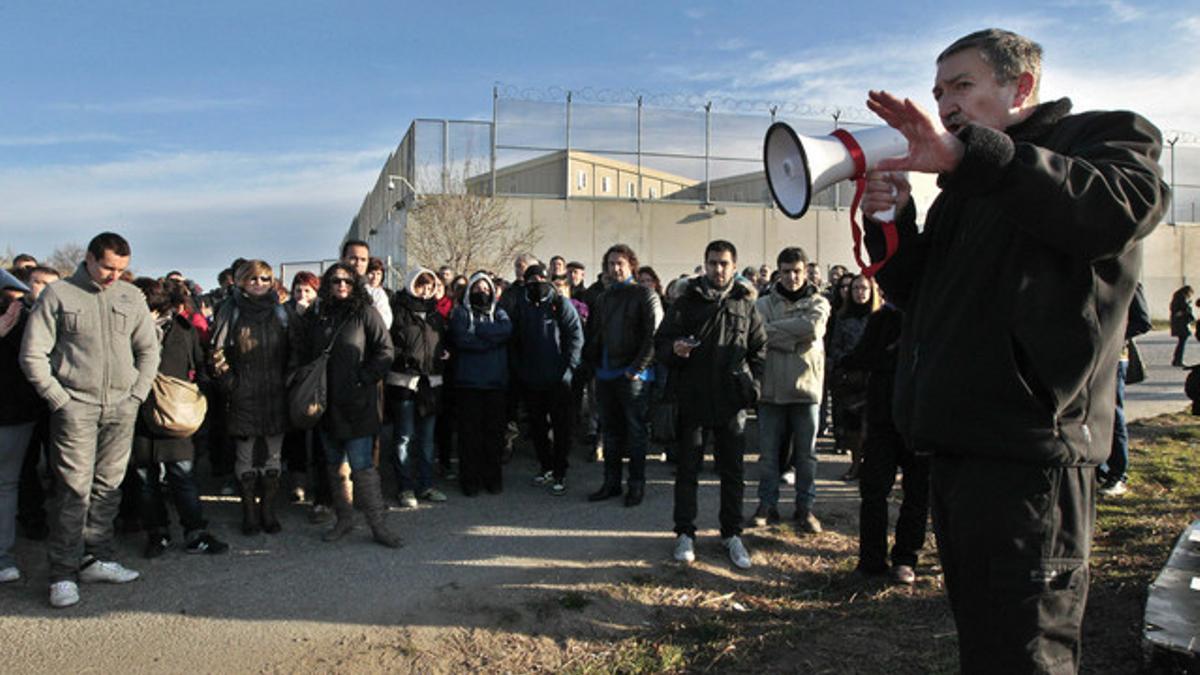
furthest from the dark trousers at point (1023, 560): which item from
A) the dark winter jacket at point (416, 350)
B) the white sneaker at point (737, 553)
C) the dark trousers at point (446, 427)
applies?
the dark trousers at point (446, 427)

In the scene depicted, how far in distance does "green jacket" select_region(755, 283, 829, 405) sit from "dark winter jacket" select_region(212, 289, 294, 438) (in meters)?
3.64

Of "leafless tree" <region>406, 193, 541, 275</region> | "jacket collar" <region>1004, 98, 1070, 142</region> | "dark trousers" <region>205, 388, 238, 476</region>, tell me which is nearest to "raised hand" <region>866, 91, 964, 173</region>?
"jacket collar" <region>1004, 98, 1070, 142</region>

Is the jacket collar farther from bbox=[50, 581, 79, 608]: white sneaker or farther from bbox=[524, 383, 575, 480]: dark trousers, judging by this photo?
bbox=[524, 383, 575, 480]: dark trousers

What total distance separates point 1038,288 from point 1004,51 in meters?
0.63

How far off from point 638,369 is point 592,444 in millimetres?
2210

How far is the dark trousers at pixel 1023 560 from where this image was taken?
6.68ft

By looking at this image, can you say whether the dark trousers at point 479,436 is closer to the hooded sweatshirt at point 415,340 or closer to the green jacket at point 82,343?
the hooded sweatshirt at point 415,340

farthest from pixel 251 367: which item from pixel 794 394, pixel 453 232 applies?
pixel 453 232

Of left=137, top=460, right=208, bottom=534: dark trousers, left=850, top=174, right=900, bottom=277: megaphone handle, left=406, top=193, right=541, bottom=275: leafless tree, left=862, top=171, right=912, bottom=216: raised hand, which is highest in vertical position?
left=406, top=193, right=541, bottom=275: leafless tree

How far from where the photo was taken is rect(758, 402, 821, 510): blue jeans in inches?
255

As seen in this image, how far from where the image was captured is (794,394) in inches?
255

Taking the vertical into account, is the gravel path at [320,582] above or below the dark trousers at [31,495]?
below

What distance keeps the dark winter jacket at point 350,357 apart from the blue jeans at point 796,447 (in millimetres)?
2920

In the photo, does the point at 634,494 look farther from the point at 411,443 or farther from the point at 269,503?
the point at 269,503
